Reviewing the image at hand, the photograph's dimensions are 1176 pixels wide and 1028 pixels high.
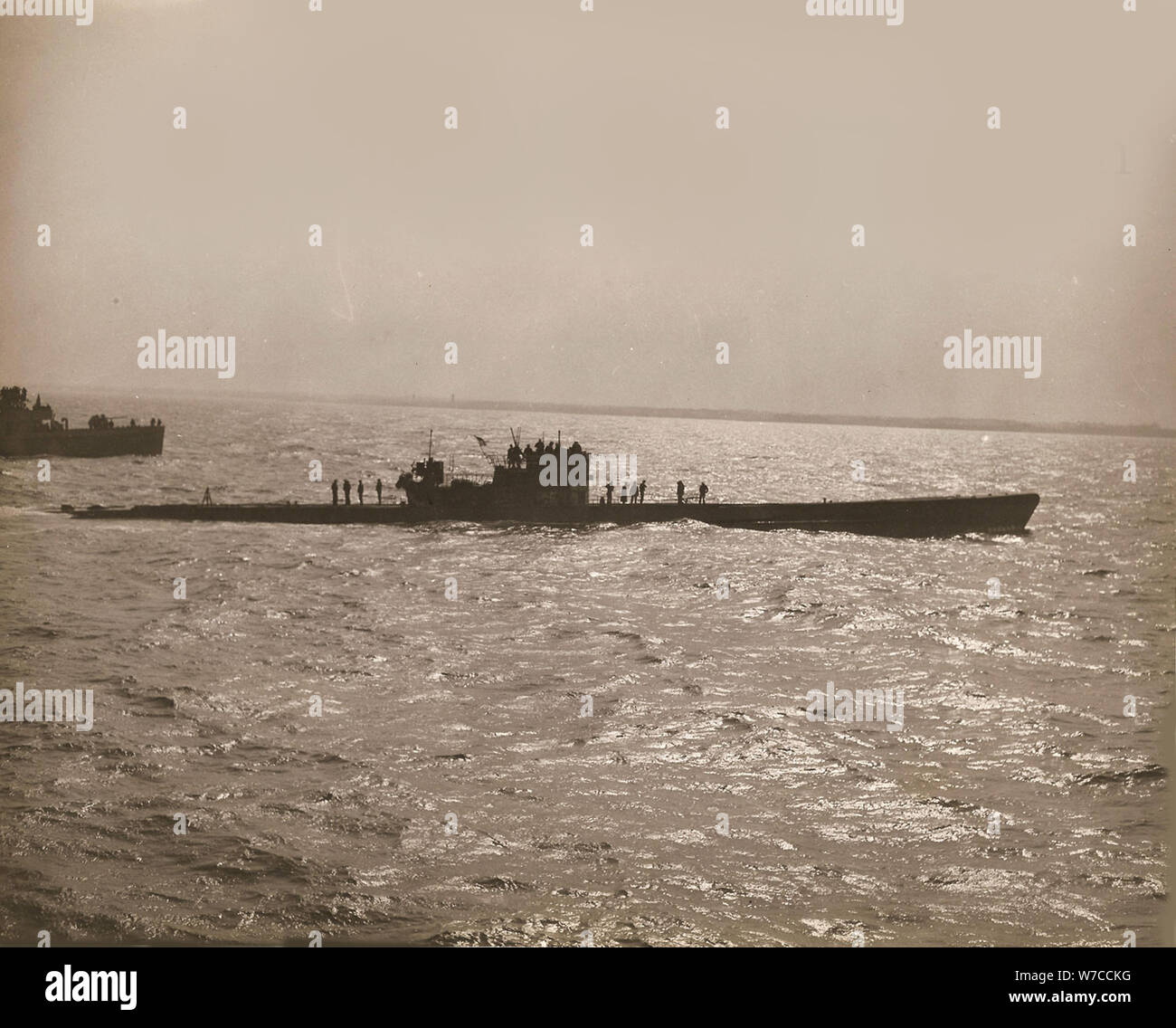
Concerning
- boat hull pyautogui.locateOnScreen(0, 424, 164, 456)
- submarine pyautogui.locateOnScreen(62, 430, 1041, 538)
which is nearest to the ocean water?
submarine pyautogui.locateOnScreen(62, 430, 1041, 538)

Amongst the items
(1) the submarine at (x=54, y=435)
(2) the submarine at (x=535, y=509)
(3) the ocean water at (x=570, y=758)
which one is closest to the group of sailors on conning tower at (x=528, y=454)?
(2) the submarine at (x=535, y=509)

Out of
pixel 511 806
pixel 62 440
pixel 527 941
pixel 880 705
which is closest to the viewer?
pixel 527 941

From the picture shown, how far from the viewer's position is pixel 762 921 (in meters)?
12.3

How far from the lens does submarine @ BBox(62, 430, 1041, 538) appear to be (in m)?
52.2

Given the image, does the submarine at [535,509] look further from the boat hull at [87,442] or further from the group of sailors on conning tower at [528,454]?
the boat hull at [87,442]

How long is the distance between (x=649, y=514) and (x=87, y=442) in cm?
6174

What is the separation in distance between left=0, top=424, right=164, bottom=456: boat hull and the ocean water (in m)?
54.0

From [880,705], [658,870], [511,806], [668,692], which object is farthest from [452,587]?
[658,870]

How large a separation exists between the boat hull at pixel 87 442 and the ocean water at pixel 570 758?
177 feet

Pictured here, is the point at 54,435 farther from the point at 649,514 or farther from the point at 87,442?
the point at 649,514

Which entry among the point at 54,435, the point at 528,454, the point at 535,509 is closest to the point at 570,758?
the point at 535,509
